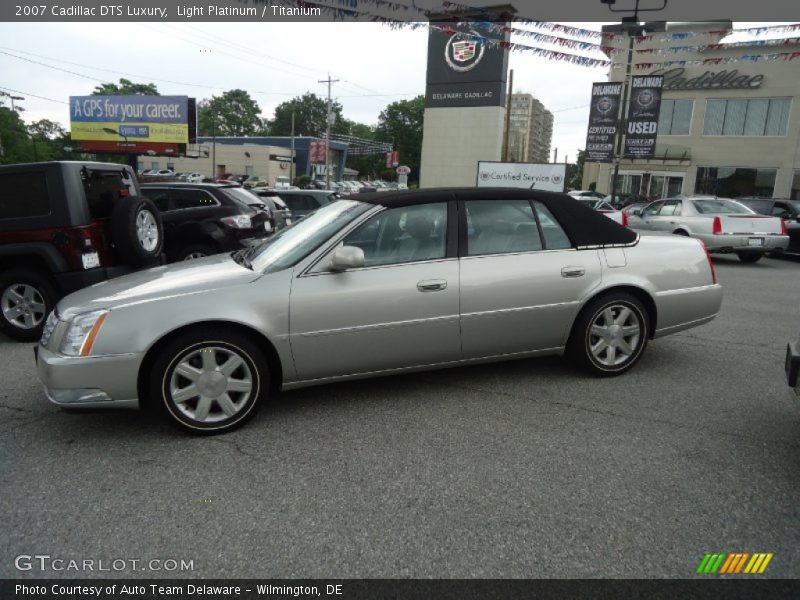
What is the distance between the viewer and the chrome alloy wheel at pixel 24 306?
5.83 m

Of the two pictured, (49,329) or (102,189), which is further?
(102,189)

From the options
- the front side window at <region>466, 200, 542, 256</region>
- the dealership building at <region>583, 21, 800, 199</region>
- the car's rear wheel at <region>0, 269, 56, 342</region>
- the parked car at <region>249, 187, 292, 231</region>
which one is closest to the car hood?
the front side window at <region>466, 200, 542, 256</region>

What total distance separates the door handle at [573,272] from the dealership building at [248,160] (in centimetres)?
6761

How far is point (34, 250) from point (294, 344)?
360 centimetres

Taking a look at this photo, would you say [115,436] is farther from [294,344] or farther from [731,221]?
[731,221]

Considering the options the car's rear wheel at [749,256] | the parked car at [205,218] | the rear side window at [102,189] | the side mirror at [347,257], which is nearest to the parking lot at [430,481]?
the side mirror at [347,257]

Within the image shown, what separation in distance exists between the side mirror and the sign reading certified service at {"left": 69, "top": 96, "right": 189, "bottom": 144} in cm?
4222

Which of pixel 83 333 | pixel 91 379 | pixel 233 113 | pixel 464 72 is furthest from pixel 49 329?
pixel 233 113

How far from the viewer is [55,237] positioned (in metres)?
A: 5.60

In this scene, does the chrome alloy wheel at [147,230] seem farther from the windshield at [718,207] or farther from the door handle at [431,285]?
the windshield at [718,207]

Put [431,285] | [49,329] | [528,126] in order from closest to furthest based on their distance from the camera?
[49,329], [431,285], [528,126]

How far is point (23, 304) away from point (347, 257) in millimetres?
4200

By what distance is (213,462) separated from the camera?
10.5ft

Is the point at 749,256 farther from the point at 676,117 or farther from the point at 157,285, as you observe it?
the point at 676,117
